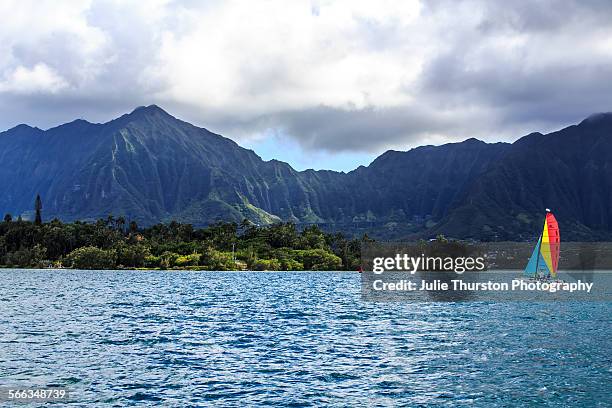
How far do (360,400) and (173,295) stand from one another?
126 m

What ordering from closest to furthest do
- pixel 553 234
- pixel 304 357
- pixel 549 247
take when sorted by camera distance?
1. pixel 304 357
2. pixel 553 234
3. pixel 549 247

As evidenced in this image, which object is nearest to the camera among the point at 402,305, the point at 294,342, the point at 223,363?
the point at 223,363

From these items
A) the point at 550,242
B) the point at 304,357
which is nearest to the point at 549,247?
the point at 550,242

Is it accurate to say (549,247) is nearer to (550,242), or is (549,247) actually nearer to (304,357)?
(550,242)

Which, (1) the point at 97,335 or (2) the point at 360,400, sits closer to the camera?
(2) the point at 360,400

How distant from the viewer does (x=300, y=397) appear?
48.6 meters

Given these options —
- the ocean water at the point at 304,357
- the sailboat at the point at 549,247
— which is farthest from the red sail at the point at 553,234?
the ocean water at the point at 304,357

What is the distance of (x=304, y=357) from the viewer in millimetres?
66875

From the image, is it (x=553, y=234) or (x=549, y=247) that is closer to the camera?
(x=553, y=234)

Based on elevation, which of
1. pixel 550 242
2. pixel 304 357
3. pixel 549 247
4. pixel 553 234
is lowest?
pixel 304 357

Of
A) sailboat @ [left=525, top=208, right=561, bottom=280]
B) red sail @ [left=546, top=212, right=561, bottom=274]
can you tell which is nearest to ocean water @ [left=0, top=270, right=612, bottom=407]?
red sail @ [left=546, top=212, right=561, bottom=274]

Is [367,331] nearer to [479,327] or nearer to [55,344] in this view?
[479,327]

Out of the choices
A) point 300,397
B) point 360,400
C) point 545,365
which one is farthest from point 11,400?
point 545,365

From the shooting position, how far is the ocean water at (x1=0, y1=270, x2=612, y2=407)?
5012 cm
